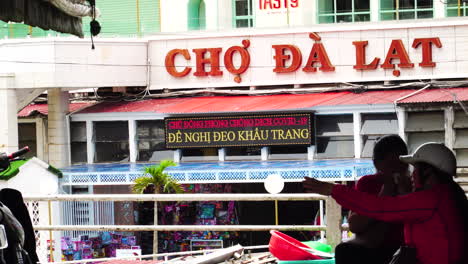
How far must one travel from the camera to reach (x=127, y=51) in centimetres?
2886

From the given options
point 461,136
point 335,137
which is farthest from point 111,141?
point 461,136

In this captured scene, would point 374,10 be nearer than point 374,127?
No

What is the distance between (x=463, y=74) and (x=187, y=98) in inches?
284

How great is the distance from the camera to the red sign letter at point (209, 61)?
2827cm

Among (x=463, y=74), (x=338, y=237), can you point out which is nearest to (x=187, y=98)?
(x=463, y=74)

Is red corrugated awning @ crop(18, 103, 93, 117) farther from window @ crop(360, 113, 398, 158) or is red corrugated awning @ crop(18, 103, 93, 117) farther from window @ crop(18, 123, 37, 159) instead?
window @ crop(360, 113, 398, 158)

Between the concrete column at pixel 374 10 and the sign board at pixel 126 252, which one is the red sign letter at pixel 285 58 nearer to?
the concrete column at pixel 374 10

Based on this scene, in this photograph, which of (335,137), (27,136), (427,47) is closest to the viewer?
(427,47)

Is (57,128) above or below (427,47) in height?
below

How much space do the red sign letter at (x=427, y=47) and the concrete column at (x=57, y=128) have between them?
9119 mm

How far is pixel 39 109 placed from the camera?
30.2m

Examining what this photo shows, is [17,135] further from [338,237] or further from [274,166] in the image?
[338,237]

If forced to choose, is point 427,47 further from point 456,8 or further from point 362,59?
point 456,8

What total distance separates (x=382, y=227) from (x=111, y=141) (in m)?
22.3
